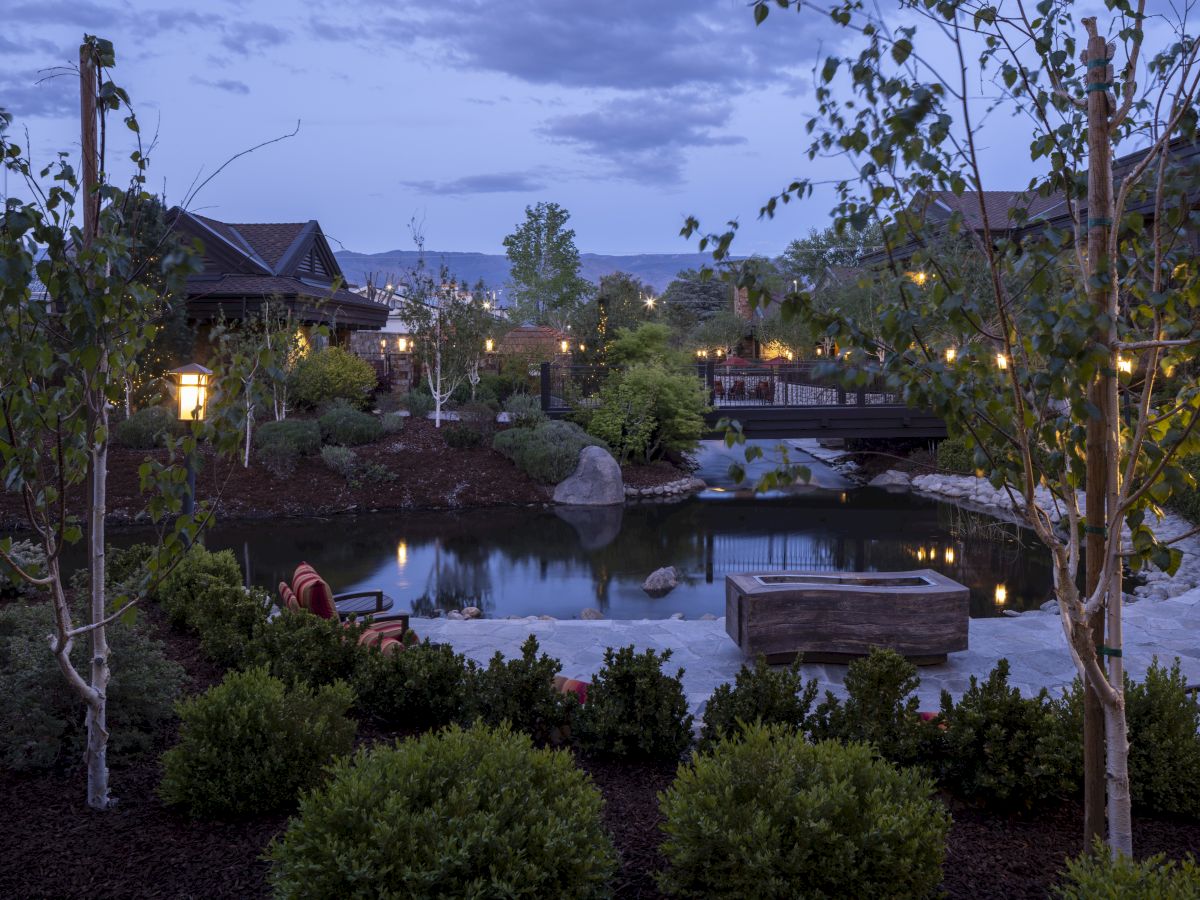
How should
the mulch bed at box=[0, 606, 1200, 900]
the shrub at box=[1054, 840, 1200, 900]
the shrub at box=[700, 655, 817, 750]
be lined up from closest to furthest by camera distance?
the shrub at box=[1054, 840, 1200, 900], the mulch bed at box=[0, 606, 1200, 900], the shrub at box=[700, 655, 817, 750]

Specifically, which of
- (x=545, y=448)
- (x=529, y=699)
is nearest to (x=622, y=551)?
(x=545, y=448)

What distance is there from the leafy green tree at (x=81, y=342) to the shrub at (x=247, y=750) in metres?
0.38

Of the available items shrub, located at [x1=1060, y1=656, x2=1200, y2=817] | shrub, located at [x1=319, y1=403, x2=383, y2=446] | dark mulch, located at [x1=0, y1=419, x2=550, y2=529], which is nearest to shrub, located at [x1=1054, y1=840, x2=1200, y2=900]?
shrub, located at [x1=1060, y1=656, x2=1200, y2=817]

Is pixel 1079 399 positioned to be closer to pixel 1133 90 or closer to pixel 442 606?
pixel 1133 90

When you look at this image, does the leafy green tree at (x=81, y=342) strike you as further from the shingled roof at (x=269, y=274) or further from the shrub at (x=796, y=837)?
the shingled roof at (x=269, y=274)

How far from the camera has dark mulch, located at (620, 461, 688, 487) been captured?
22719 millimetres

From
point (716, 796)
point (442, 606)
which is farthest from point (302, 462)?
point (716, 796)

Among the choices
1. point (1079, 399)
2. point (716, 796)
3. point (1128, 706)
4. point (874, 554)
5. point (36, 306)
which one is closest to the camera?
point (1079, 399)

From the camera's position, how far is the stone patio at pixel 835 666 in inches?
284

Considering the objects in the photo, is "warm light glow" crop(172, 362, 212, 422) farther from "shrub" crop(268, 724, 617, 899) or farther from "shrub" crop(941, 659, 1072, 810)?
"shrub" crop(941, 659, 1072, 810)

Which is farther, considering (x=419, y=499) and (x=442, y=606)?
(x=419, y=499)

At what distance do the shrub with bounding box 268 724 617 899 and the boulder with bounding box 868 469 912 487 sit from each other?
22336mm

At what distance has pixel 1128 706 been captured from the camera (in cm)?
426

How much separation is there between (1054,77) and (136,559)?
7750 mm
